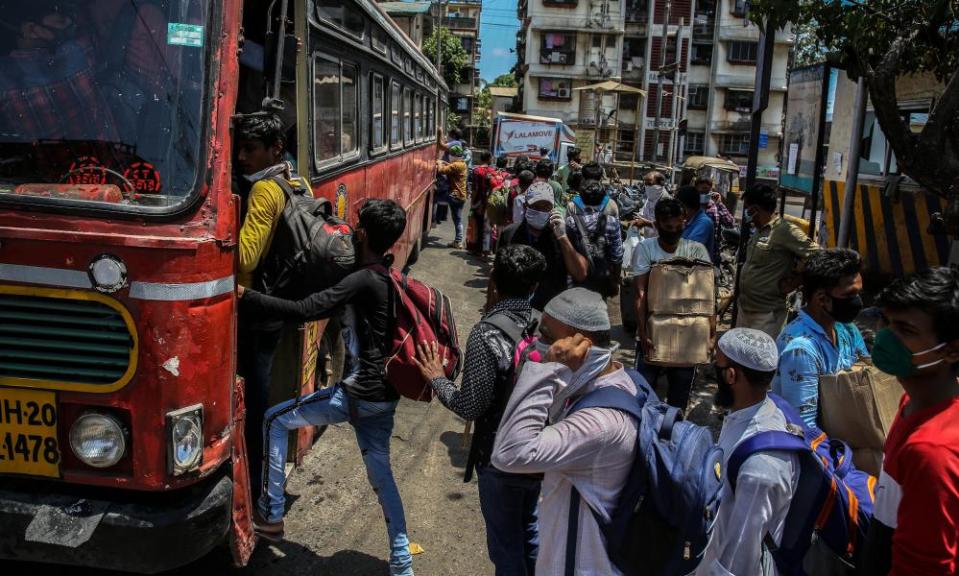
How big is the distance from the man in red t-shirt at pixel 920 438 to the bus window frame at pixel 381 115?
198 inches

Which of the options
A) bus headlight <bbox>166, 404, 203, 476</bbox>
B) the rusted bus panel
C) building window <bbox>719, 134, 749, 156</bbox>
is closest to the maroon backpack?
bus headlight <bbox>166, 404, 203, 476</bbox>

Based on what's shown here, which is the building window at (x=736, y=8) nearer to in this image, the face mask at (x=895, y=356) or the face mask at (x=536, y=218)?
the face mask at (x=536, y=218)

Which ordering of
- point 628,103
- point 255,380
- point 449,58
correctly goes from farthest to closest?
point 628,103 < point 449,58 < point 255,380

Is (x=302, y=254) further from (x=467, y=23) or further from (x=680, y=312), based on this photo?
(x=467, y=23)

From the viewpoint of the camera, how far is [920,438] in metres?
2.03

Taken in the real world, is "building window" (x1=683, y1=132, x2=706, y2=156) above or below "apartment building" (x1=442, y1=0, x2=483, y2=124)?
below

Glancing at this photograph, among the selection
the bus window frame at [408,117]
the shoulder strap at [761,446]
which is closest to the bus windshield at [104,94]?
the shoulder strap at [761,446]

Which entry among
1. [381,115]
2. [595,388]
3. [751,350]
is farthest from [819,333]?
[381,115]

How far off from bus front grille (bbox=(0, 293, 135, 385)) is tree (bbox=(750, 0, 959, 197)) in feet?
14.5

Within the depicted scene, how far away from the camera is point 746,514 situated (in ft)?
7.45

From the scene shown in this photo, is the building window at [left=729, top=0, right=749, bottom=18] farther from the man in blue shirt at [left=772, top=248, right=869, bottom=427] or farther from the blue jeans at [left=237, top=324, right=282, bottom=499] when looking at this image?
the blue jeans at [left=237, top=324, right=282, bottom=499]

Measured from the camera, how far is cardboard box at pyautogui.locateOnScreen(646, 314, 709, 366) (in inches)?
185

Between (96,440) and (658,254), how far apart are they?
136 inches

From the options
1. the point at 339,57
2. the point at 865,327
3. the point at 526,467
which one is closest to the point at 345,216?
the point at 339,57
